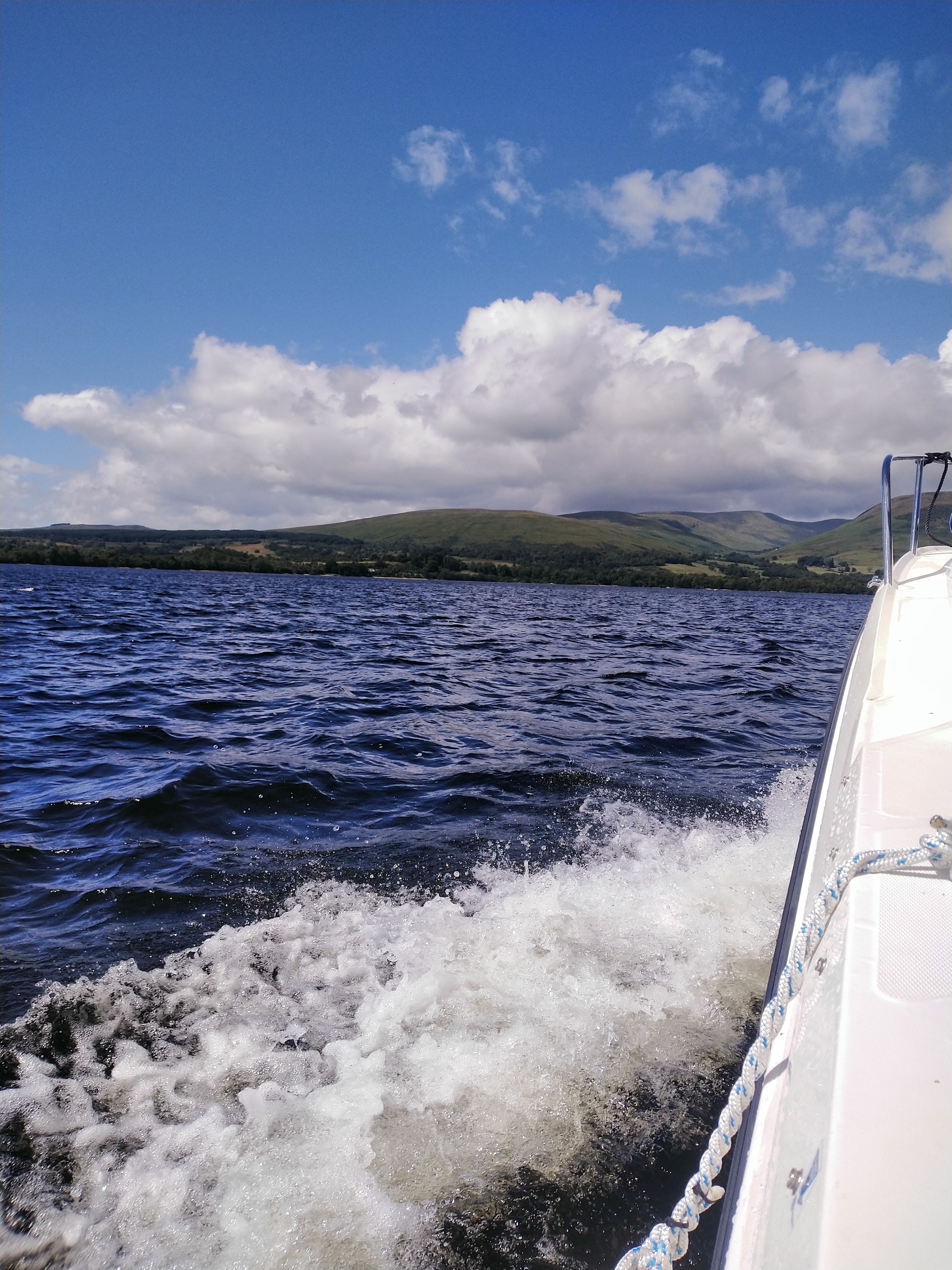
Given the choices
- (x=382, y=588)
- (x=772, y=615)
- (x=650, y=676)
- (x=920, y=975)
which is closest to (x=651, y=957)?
(x=920, y=975)

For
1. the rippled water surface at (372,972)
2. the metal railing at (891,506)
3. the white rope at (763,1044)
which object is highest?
the metal railing at (891,506)

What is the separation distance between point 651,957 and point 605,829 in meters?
2.45

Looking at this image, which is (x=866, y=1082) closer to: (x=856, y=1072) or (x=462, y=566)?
(x=856, y=1072)

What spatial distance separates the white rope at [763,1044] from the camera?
1.68 meters

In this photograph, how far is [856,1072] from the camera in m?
1.54

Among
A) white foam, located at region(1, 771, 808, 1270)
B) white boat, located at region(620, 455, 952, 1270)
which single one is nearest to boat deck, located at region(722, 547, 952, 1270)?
white boat, located at region(620, 455, 952, 1270)

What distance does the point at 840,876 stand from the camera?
214cm

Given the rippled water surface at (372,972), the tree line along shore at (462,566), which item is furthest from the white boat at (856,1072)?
the tree line along shore at (462,566)

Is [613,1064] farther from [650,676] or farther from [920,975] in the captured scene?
[650,676]

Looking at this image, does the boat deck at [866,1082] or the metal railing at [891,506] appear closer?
the boat deck at [866,1082]

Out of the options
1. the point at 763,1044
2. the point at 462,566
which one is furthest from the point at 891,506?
the point at 462,566

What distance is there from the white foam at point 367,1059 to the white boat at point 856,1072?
1.19 metres

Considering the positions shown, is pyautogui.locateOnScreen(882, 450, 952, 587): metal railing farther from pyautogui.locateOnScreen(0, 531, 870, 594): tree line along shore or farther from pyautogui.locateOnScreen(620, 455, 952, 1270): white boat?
pyautogui.locateOnScreen(0, 531, 870, 594): tree line along shore

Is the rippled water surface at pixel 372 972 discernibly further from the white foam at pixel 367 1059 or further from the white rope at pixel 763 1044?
the white rope at pixel 763 1044
